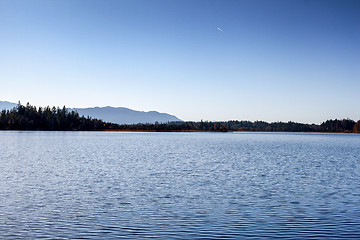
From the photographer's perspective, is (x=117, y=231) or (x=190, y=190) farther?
(x=190, y=190)

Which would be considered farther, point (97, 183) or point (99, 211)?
point (97, 183)

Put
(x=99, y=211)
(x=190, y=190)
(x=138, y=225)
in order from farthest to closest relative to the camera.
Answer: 1. (x=190, y=190)
2. (x=99, y=211)
3. (x=138, y=225)

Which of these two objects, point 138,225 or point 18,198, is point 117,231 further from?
point 18,198

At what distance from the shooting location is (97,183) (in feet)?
116

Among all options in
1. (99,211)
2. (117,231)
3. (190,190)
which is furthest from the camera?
(190,190)

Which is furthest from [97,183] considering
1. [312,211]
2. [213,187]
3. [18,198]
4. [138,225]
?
[312,211]

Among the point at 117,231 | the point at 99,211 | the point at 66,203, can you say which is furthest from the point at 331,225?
the point at 66,203

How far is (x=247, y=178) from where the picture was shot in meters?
40.2

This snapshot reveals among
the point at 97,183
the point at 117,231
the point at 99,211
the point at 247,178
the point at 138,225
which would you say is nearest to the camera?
the point at 117,231

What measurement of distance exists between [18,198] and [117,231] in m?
12.6

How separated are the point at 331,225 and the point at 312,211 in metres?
3.49

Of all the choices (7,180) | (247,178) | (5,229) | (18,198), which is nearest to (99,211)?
(5,229)

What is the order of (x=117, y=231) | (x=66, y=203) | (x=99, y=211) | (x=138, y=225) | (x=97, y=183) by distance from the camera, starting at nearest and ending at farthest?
(x=117, y=231), (x=138, y=225), (x=99, y=211), (x=66, y=203), (x=97, y=183)

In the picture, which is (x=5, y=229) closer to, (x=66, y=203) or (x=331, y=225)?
(x=66, y=203)
